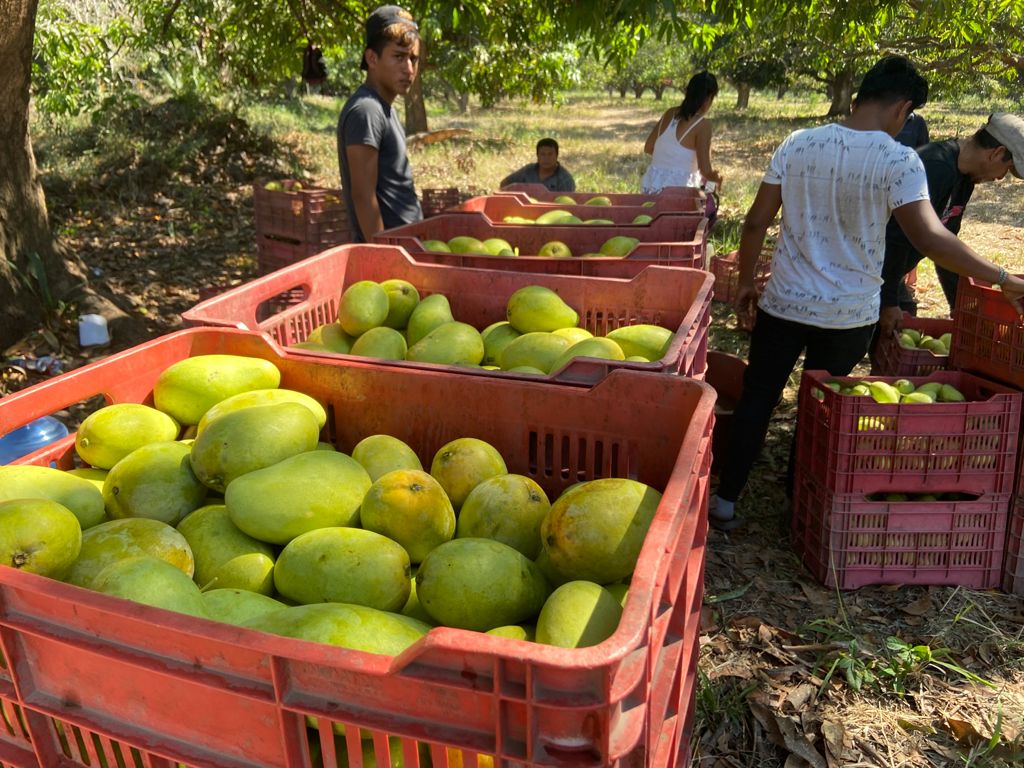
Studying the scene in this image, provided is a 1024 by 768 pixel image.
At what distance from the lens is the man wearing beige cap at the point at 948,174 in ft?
13.1

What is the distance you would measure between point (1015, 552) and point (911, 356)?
1.11 metres

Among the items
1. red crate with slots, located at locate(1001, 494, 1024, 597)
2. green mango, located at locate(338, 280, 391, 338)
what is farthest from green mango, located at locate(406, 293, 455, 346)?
red crate with slots, located at locate(1001, 494, 1024, 597)

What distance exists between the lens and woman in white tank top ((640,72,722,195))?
5.89 meters

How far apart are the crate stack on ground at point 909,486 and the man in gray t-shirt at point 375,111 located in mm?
2330

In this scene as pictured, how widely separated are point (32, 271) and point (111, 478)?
14.9 ft

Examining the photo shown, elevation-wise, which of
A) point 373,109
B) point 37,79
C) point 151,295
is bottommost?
point 151,295

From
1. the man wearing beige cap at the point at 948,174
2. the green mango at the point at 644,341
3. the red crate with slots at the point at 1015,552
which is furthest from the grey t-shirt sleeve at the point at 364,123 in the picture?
the red crate with slots at the point at 1015,552

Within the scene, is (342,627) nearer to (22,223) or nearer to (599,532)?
(599,532)

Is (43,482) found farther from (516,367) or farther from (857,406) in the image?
(857,406)

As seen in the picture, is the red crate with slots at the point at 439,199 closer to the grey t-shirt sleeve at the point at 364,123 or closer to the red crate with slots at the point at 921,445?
the grey t-shirt sleeve at the point at 364,123

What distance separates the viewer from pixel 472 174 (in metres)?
14.9

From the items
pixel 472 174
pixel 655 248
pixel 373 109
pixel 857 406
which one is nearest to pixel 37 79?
pixel 472 174

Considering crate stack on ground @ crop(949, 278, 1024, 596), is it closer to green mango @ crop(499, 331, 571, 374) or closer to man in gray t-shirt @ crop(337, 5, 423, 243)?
green mango @ crop(499, 331, 571, 374)

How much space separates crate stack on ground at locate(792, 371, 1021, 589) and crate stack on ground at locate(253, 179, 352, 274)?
11.4ft
